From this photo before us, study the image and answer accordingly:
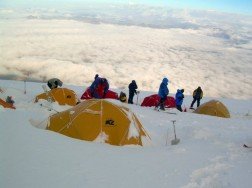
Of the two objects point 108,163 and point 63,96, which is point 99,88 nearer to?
point 63,96

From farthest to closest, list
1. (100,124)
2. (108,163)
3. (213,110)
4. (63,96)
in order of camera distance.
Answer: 1. (213,110)
2. (63,96)
3. (100,124)
4. (108,163)

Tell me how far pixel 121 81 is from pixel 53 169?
7344 centimetres

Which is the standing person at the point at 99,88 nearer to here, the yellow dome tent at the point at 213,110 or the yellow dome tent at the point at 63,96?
the yellow dome tent at the point at 63,96

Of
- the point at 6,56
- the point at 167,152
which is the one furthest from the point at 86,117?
the point at 6,56

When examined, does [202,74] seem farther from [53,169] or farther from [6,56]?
[53,169]

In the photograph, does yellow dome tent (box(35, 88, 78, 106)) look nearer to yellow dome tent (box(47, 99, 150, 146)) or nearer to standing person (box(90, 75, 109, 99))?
standing person (box(90, 75, 109, 99))

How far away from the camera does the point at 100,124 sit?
32.9 feet

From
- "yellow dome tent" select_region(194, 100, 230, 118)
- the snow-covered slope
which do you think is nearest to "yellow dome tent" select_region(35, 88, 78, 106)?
"yellow dome tent" select_region(194, 100, 230, 118)

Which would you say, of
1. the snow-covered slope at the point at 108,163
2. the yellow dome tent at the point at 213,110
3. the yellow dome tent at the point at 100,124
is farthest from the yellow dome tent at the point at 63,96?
the snow-covered slope at the point at 108,163

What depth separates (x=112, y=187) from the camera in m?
5.75

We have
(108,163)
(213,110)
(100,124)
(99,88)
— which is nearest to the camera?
(108,163)

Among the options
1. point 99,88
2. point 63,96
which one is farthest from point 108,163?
point 63,96

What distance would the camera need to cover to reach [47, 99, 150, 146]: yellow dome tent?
32.3ft

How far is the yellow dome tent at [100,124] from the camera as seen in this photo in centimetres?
984
